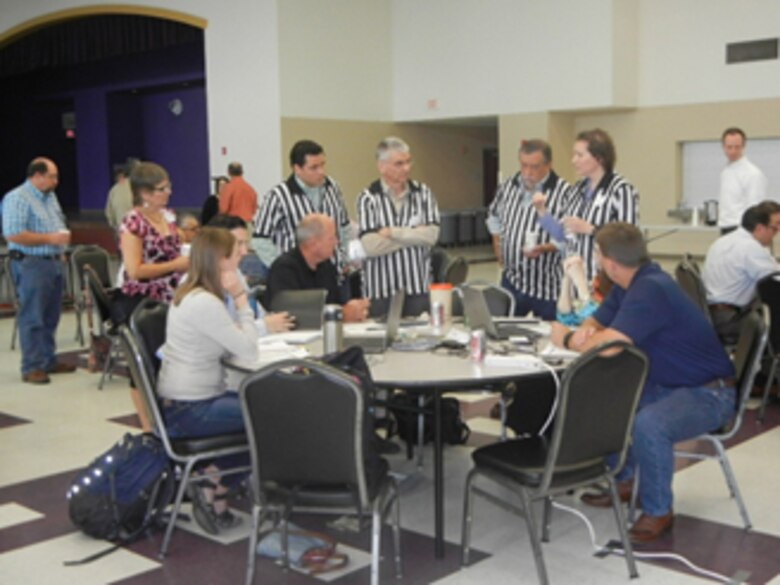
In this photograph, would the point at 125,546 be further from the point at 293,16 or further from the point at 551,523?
the point at 293,16

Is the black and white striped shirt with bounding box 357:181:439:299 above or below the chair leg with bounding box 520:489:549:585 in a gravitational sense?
above

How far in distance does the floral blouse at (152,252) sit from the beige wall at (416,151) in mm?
8243

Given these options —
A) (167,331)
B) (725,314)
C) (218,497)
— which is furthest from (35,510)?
(725,314)

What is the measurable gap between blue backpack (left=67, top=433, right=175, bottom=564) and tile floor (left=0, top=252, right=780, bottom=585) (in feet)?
0.25

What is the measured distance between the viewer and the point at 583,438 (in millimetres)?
2939

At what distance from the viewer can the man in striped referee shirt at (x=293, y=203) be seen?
519cm

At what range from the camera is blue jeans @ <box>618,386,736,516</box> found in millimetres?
3408

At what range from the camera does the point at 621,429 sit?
305 cm

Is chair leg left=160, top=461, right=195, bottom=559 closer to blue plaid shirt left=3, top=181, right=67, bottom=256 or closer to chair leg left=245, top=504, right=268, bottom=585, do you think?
chair leg left=245, top=504, right=268, bottom=585

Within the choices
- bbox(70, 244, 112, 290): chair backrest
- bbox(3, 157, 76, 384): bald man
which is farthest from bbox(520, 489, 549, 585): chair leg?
bbox(70, 244, 112, 290): chair backrest

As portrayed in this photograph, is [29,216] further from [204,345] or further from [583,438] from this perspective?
[583,438]

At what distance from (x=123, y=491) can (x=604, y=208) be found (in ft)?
8.37

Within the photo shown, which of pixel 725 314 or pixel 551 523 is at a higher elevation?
pixel 725 314

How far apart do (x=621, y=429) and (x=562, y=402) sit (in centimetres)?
34
